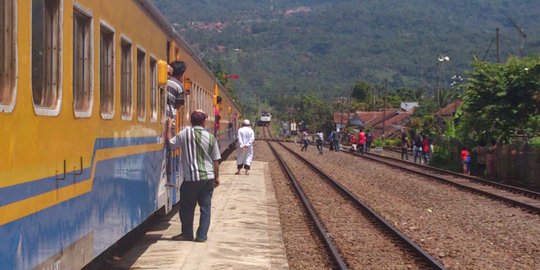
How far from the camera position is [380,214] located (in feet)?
52.1

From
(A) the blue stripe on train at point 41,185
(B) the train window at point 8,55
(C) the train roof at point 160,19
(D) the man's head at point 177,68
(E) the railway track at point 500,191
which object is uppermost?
(C) the train roof at point 160,19

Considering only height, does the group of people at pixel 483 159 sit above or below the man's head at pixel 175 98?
below

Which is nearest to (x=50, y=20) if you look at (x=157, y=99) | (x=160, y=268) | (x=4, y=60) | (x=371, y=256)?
(x=4, y=60)

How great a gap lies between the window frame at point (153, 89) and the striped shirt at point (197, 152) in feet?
1.45

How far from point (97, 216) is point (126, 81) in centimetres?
203

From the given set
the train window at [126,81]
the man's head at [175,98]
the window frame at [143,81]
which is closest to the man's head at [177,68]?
the man's head at [175,98]

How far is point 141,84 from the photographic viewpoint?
875 cm

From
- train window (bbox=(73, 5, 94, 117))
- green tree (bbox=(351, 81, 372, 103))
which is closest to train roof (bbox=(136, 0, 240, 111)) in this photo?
train window (bbox=(73, 5, 94, 117))

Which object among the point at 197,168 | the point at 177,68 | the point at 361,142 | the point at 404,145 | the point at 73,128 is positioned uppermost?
the point at 177,68

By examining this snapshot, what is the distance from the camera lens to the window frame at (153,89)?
9.33 m

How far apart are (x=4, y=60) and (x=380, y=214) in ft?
41.2

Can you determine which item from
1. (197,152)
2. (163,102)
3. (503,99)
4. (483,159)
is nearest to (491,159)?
(483,159)

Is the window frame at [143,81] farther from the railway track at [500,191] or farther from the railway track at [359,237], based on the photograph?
the railway track at [500,191]

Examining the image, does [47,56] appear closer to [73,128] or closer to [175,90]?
[73,128]
